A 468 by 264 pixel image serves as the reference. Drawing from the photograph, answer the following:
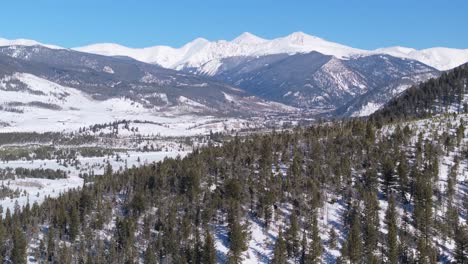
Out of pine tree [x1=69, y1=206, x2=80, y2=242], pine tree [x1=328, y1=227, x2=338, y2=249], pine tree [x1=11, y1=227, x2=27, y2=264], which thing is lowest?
pine tree [x1=11, y1=227, x2=27, y2=264]

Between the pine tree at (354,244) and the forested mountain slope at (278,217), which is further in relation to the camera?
the forested mountain slope at (278,217)

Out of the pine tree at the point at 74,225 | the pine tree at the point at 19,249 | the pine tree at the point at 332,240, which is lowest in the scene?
the pine tree at the point at 19,249

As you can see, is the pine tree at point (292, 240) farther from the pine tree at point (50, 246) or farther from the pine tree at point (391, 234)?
the pine tree at point (50, 246)

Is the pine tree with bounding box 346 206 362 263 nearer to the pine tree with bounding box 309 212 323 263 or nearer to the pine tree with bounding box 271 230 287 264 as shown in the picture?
the pine tree with bounding box 309 212 323 263

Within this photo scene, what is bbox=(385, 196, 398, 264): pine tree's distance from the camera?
138m

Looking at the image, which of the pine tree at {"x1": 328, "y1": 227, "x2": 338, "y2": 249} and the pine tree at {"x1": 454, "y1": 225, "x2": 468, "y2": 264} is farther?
the pine tree at {"x1": 328, "y1": 227, "x2": 338, "y2": 249}

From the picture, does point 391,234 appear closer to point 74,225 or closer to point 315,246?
point 315,246

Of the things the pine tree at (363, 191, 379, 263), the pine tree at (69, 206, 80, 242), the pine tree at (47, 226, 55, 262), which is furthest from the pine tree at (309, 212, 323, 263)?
the pine tree at (47, 226, 55, 262)

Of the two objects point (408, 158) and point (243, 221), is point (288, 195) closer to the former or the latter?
point (243, 221)

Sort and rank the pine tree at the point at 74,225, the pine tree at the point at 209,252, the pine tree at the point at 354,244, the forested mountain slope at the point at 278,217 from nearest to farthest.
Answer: the pine tree at the point at 354,244 → the pine tree at the point at 209,252 → the forested mountain slope at the point at 278,217 → the pine tree at the point at 74,225

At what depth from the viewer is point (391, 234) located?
141 meters

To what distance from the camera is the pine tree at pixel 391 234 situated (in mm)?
137750

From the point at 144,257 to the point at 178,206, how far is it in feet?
85.8

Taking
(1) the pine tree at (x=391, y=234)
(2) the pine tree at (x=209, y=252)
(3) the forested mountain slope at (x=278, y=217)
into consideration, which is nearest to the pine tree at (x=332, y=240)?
(3) the forested mountain slope at (x=278, y=217)
